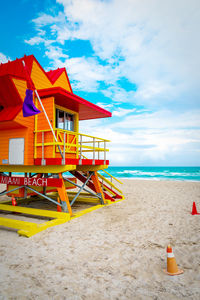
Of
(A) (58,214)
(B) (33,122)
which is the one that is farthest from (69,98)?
(A) (58,214)

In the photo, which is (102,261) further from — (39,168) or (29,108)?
(29,108)

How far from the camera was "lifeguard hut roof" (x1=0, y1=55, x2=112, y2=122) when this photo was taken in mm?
9180

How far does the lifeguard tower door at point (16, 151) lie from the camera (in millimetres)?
9531

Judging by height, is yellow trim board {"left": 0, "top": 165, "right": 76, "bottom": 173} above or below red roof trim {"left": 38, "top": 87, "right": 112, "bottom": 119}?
below

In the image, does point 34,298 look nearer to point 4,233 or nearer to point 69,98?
point 4,233

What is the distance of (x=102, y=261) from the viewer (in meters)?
5.20

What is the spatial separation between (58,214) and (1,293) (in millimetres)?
4808

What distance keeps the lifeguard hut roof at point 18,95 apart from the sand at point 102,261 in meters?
5.47

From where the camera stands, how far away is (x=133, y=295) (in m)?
3.89

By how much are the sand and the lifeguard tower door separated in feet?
10.4

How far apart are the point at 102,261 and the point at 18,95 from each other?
7.82m

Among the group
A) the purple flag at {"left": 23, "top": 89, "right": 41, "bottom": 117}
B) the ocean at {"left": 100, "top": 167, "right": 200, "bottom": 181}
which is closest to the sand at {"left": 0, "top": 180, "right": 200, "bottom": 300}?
the purple flag at {"left": 23, "top": 89, "right": 41, "bottom": 117}

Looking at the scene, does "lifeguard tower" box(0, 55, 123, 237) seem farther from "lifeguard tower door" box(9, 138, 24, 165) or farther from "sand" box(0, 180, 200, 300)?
"sand" box(0, 180, 200, 300)

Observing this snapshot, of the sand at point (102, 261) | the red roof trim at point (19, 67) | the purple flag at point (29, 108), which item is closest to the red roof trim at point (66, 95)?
the purple flag at point (29, 108)
